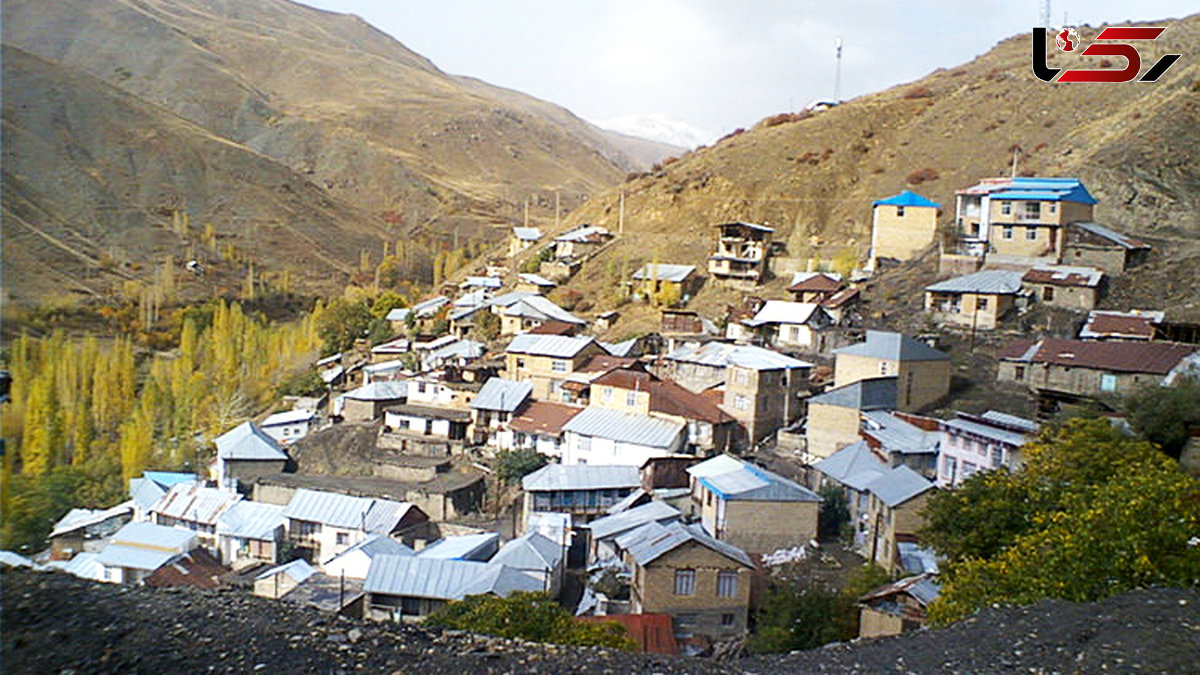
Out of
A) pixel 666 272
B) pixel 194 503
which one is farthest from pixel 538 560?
pixel 666 272

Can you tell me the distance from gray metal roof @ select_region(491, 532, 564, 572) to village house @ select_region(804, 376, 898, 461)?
257 inches

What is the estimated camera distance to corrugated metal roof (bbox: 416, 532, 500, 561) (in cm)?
1606

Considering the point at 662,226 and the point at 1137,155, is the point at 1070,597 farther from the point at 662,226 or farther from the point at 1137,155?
the point at 662,226

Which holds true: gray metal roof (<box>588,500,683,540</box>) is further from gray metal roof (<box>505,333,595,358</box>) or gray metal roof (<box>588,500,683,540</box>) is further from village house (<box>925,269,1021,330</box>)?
village house (<box>925,269,1021,330</box>)

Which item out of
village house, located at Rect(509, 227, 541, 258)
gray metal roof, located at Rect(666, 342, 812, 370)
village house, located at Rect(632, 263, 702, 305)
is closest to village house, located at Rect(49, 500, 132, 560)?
gray metal roof, located at Rect(666, 342, 812, 370)

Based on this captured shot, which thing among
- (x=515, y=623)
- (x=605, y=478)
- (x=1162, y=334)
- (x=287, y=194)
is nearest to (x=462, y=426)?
(x=605, y=478)

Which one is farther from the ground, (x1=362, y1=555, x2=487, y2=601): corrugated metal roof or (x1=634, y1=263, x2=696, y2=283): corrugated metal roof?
(x1=634, y1=263, x2=696, y2=283): corrugated metal roof

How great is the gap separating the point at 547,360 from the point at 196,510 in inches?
363

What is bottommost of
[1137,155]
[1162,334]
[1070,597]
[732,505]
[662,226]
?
[732,505]

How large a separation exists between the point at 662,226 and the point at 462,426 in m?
19.2

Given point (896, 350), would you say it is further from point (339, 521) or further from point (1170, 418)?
point (339, 521)

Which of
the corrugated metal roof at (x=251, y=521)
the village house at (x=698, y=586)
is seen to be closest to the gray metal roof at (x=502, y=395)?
the corrugated metal roof at (x=251, y=521)

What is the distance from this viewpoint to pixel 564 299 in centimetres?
3444

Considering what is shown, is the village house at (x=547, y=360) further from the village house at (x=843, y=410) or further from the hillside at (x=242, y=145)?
the hillside at (x=242, y=145)
